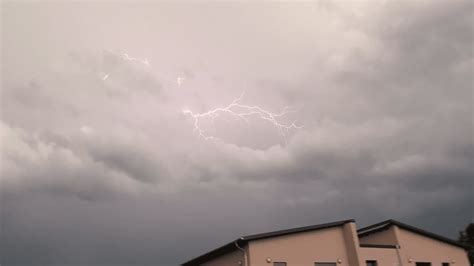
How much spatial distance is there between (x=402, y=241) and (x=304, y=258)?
8.40 m

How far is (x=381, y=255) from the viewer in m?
21.6

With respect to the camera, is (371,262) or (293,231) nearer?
(293,231)

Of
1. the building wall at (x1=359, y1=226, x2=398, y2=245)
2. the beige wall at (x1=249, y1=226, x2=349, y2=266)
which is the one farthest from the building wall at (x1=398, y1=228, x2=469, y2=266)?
the beige wall at (x1=249, y1=226, x2=349, y2=266)

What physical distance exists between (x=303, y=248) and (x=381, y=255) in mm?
5691

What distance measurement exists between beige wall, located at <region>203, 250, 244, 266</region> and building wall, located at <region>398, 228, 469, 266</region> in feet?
36.7

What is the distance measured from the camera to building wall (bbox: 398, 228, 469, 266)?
23.5m

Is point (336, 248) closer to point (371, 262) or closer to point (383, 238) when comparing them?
point (371, 262)

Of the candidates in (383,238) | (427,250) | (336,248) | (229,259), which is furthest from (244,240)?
(427,250)

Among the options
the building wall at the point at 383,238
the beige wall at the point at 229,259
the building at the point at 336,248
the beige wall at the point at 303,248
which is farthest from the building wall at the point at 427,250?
the beige wall at the point at 229,259

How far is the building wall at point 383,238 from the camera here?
76.4ft

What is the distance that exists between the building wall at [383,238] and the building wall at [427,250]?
1.53ft

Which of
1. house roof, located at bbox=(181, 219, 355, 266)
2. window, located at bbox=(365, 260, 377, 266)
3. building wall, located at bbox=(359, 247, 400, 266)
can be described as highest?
house roof, located at bbox=(181, 219, 355, 266)

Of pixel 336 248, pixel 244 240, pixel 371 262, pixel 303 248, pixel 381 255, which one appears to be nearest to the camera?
pixel 244 240

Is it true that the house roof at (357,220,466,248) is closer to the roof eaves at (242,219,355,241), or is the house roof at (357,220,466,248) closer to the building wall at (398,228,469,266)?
the building wall at (398,228,469,266)
